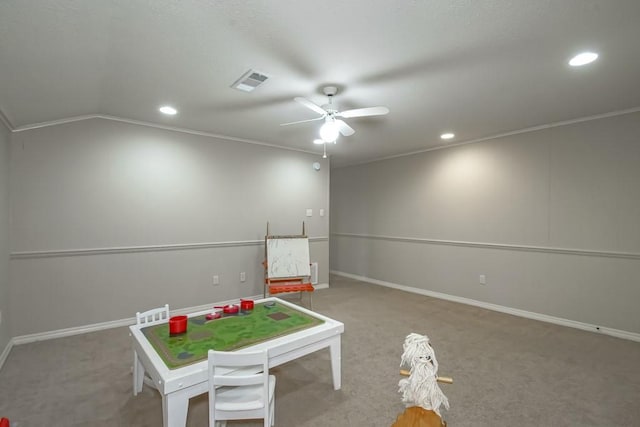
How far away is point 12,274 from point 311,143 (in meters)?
3.85

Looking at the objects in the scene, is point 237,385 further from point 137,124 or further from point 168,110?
point 137,124

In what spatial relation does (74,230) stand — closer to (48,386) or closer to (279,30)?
(48,386)

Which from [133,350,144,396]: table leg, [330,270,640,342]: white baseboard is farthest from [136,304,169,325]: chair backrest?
[330,270,640,342]: white baseboard

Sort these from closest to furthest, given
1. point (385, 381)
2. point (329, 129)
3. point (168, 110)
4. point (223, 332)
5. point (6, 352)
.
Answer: point (223, 332) → point (385, 381) → point (329, 129) → point (6, 352) → point (168, 110)

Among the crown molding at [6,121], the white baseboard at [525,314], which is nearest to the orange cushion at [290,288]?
the white baseboard at [525,314]

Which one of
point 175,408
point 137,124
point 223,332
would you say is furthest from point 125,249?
point 175,408

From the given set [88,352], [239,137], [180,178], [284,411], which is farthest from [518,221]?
[88,352]

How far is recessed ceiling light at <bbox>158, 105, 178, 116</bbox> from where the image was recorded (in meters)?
3.21

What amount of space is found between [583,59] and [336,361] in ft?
9.29

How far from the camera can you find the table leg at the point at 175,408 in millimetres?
1480

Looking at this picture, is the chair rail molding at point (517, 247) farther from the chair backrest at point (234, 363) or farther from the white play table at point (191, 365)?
the chair backrest at point (234, 363)

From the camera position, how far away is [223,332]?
2.07 metres

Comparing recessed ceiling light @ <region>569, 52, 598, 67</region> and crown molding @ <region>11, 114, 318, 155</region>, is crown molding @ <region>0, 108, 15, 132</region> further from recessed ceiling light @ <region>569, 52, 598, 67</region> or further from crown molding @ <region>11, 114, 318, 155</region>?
recessed ceiling light @ <region>569, 52, 598, 67</region>

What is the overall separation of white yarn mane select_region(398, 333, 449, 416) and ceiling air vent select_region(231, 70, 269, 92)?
2170mm
